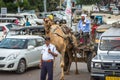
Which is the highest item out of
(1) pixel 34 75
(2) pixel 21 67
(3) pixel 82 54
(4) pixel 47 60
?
(4) pixel 47 60

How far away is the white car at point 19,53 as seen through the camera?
580 inches

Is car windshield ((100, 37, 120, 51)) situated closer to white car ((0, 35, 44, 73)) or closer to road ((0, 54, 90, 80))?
road ((0, 54, 90, 80))

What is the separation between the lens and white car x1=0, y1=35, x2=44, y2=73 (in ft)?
48.4

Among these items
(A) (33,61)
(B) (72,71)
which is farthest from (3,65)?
(B) (72,71)

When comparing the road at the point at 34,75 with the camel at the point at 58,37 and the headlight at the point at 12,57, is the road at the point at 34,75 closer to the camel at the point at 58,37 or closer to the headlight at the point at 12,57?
the headlight at the point at 12,57

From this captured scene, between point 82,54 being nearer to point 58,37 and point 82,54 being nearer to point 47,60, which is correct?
point 58,37

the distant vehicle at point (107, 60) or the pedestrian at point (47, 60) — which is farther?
the pedestrian at point (47, 60)

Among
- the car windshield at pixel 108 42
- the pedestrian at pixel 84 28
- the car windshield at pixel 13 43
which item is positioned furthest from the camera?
the car windshield at pixel 13 43

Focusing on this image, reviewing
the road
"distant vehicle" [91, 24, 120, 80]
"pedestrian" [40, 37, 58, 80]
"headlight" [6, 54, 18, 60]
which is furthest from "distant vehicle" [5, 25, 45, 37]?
"pedestrian" [40, 37, 58, 80]

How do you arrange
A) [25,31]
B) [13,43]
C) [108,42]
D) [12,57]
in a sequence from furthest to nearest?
[25,31] < [13,43] < [12,57] < [108,42]

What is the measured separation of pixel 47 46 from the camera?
1117 cm

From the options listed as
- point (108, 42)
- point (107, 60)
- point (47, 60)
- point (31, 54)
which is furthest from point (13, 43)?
point (107, 60)

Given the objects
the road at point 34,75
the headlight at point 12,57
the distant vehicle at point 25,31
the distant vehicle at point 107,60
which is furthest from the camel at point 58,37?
the distant vehicle at point 25,31

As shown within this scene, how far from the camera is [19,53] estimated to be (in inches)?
596
